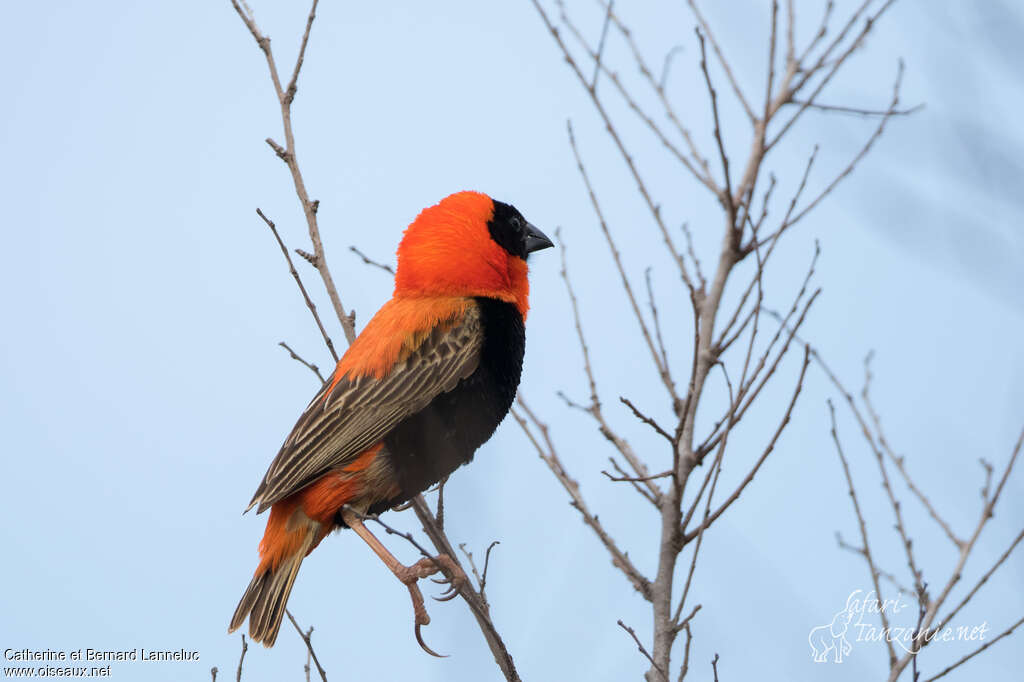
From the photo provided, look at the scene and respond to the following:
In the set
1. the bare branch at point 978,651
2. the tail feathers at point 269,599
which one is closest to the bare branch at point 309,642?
the tail feathers at point 269,599

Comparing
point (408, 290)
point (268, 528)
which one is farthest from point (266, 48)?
point (268, 528)

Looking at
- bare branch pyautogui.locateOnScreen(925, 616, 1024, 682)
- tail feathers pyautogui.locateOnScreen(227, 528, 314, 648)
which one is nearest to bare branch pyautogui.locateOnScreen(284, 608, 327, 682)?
tail feathers pyautogui.locateOnScreen(227, 528, 314, 648)

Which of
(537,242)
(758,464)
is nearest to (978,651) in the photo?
(758,464)

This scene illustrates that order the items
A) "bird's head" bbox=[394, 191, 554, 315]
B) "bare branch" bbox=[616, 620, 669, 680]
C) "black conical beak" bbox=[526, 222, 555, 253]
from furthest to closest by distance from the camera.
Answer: "black conical beak" bbox=[526, 222, 555, 253] < "bird's head" bbox=[394, 191, 554, 315] < "bare branch" bbox=[616, 620, 669, 680]

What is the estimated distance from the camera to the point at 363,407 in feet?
12.6

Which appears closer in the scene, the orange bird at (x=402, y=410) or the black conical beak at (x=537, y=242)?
the orange bird at (x=402, y=410)

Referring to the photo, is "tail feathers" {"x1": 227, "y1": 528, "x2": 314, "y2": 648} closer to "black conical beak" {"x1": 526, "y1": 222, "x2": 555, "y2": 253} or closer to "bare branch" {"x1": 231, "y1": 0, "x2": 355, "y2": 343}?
"bare branch" {"x1": 231, "y1": 0, "x2": 355, "y2": 343}

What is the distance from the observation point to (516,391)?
13.9 feet

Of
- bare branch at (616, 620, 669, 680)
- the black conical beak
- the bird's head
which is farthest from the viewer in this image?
the black conical beak

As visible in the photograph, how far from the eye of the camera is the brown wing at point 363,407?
369cm

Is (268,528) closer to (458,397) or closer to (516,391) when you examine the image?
(458,397)

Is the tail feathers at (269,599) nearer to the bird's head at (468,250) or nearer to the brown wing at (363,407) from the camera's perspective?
the brown wing at (363,407)

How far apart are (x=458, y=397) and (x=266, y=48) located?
160 cm

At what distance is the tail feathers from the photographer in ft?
12.1
